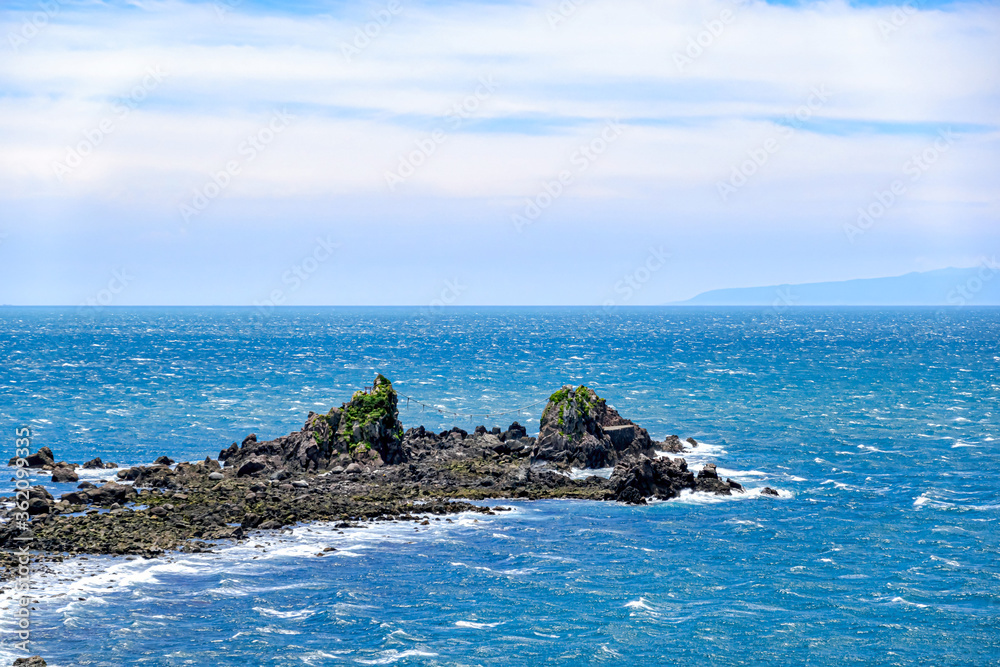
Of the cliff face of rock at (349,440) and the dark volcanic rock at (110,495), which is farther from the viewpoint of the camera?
the cliff face of rock at (349,440)

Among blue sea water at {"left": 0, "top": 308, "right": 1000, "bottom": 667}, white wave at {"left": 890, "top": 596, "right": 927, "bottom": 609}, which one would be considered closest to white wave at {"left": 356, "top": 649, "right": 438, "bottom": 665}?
blue sea water at {"left": 0, "top": 308, "right": 1000, "bottom": 667}

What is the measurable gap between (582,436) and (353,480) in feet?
60.1

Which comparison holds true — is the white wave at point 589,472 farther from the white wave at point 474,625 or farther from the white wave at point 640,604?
the white wave at point 474,625

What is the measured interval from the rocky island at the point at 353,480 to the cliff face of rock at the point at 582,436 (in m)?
0.10

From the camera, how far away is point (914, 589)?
46688 millimetres

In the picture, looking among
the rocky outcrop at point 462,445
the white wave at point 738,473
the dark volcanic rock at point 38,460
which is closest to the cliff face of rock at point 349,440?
the rocky outcrop at point 462,445

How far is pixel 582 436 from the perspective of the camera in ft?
245

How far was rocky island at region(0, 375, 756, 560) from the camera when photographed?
55.0 metres

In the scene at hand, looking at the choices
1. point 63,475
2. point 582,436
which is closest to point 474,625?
point 582,436

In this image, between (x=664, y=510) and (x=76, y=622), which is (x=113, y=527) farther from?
(x=664, y=510)

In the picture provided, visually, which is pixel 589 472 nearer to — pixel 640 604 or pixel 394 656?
pixel 640 604

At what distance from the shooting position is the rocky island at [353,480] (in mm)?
54969

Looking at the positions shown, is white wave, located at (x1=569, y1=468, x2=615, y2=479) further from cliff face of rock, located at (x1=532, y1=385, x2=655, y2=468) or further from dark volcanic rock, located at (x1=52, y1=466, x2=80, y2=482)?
dark volcanic rock, located at (x1=52, y1=466, x2=80, y2=482)

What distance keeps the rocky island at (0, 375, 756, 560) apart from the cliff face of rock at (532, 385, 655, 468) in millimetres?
98
